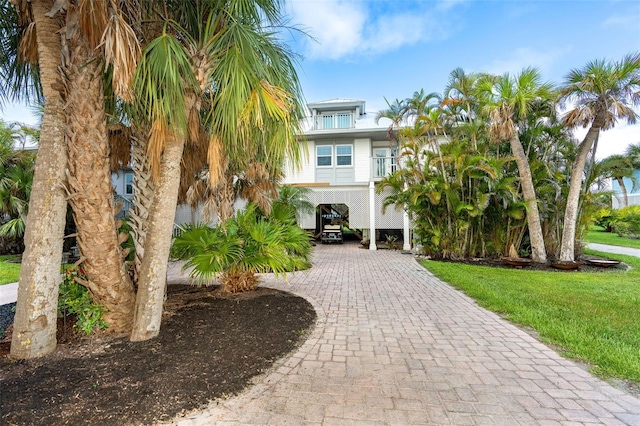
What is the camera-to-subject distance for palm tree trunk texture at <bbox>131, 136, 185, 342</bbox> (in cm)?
345

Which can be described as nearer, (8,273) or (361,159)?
(8,273)

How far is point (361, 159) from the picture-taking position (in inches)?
642

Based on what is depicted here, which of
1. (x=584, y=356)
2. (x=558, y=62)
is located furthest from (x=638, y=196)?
(x=584, y=356)

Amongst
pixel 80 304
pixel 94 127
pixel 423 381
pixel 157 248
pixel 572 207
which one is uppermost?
pixel 94 127

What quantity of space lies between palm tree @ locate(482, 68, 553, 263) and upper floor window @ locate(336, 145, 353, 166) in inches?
311

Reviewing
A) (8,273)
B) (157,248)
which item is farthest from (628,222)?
(8,273)

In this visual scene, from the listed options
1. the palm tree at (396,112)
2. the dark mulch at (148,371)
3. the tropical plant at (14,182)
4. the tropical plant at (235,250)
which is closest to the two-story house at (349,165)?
the palm tree at (396,112)

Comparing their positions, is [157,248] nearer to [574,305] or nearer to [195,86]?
[195,86]

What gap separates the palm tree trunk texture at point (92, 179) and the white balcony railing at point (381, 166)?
44.3ft

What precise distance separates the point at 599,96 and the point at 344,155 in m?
10.5

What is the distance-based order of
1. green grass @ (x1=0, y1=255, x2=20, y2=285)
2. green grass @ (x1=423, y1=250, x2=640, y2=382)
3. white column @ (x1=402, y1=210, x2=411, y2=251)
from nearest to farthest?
green grass @ (x1=423, y1=250, x2=640, y2=382) → green grass @ (x1=0, y1=255, x2=20, y2=285) → white column @ (x1=402, y1=210, x2=411, y2=251)

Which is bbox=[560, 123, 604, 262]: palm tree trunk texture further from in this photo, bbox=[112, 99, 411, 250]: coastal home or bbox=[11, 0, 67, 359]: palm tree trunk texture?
bbox=[11, 0, 67, 359]: palm tree trunk texture

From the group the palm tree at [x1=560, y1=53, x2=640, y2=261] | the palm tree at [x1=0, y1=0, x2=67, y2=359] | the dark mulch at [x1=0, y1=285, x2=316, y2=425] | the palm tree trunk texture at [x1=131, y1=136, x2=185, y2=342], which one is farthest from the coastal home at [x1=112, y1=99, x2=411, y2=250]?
the palm tree at [x1=0, y1=0, x2=67, y2=359]

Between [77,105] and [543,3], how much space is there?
1084 cm
